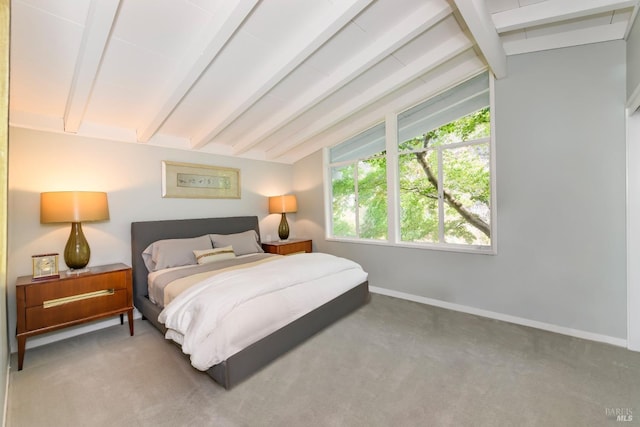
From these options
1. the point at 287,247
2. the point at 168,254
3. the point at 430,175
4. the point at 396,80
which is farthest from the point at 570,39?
the point at 168,254


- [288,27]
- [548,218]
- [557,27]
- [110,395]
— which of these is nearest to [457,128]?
[557,27]

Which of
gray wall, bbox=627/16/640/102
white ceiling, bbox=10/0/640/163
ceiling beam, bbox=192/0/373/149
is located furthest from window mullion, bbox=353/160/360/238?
gray wall, bbox=627/16/640/102

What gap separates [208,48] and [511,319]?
12.8 feet

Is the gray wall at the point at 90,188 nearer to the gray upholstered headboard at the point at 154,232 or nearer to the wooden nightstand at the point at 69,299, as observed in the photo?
the gray upholstered headboard at the point at 154,232

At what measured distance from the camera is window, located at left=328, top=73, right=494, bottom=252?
3307 mm

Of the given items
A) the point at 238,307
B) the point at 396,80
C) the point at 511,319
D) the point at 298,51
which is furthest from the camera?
the point at 396,80

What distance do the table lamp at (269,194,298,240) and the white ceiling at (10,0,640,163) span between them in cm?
157

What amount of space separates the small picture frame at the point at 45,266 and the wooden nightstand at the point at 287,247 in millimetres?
2511

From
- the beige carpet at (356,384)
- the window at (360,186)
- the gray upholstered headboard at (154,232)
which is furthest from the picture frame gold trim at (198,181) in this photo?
the beige carpet at (356,384)

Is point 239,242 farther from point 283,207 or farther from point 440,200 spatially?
point 440,200

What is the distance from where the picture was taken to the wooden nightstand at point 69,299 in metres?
2.33

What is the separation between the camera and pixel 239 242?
3.97 metres

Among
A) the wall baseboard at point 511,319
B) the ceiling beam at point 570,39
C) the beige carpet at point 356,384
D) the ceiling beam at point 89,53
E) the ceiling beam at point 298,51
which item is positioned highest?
the ceiling beam at point 570,39

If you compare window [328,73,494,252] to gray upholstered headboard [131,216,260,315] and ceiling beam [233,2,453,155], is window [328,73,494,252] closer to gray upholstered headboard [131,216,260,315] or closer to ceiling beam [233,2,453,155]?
ceiling beam [233,2,453,155]
